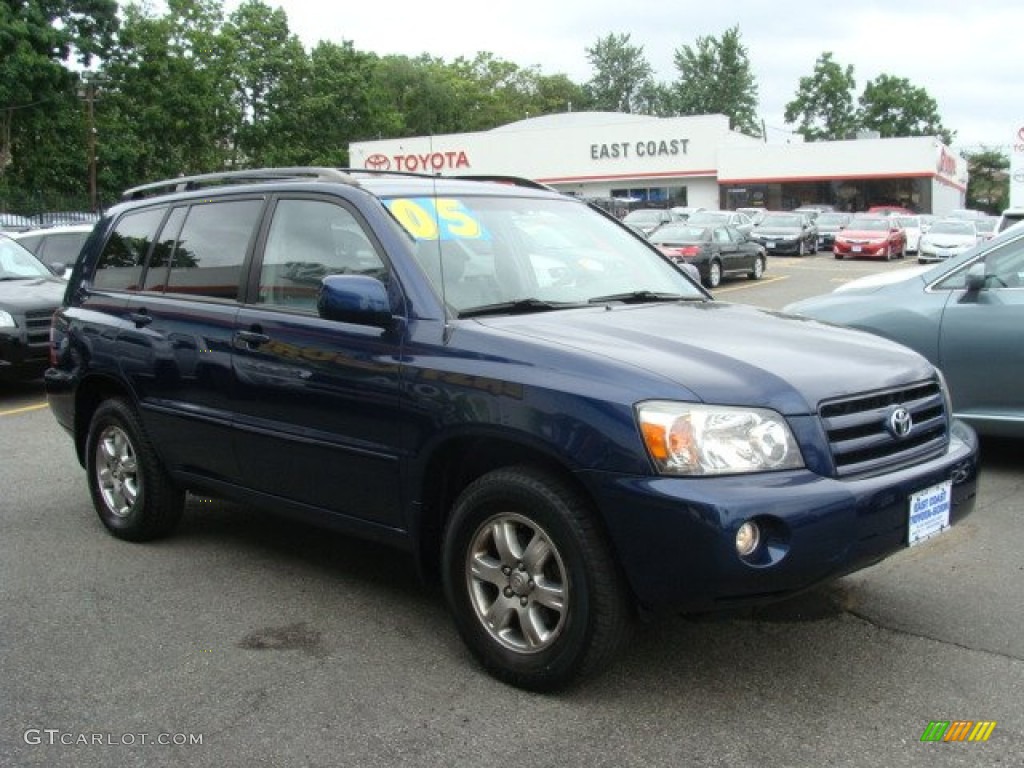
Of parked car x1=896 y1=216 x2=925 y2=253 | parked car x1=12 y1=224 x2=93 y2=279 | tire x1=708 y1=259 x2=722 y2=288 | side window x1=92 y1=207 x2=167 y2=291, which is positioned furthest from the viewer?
parked car x1=896 y1=216 x2=925 y2=253

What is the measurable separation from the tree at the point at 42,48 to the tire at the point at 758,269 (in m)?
30.8

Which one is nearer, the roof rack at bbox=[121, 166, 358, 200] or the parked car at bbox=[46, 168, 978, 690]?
the parked car at bbox=[46, 168, 978, 690]

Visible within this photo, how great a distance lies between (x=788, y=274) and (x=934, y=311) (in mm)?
21355

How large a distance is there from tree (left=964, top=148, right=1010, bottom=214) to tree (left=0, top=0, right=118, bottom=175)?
88467 millimetres

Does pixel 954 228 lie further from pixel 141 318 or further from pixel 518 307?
pixel 518 307

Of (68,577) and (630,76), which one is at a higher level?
(630,76)

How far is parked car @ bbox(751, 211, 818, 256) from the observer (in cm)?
3447

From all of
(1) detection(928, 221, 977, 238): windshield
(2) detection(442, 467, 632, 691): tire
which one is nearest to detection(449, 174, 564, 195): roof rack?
(2) detection(442, 467, 632, 691): tire

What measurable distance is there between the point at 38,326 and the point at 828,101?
103 m

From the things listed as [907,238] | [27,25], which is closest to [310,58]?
[27,25]

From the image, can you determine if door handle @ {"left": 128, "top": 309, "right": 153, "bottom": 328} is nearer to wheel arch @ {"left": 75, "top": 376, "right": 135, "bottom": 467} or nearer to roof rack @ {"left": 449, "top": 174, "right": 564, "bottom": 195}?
wheel arch @ {"left": 75, "top": 376, "right": 135, "bottom": 467}

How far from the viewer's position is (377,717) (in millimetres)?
3400

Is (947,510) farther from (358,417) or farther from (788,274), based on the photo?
(788,274)

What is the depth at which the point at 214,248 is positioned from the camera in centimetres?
491
